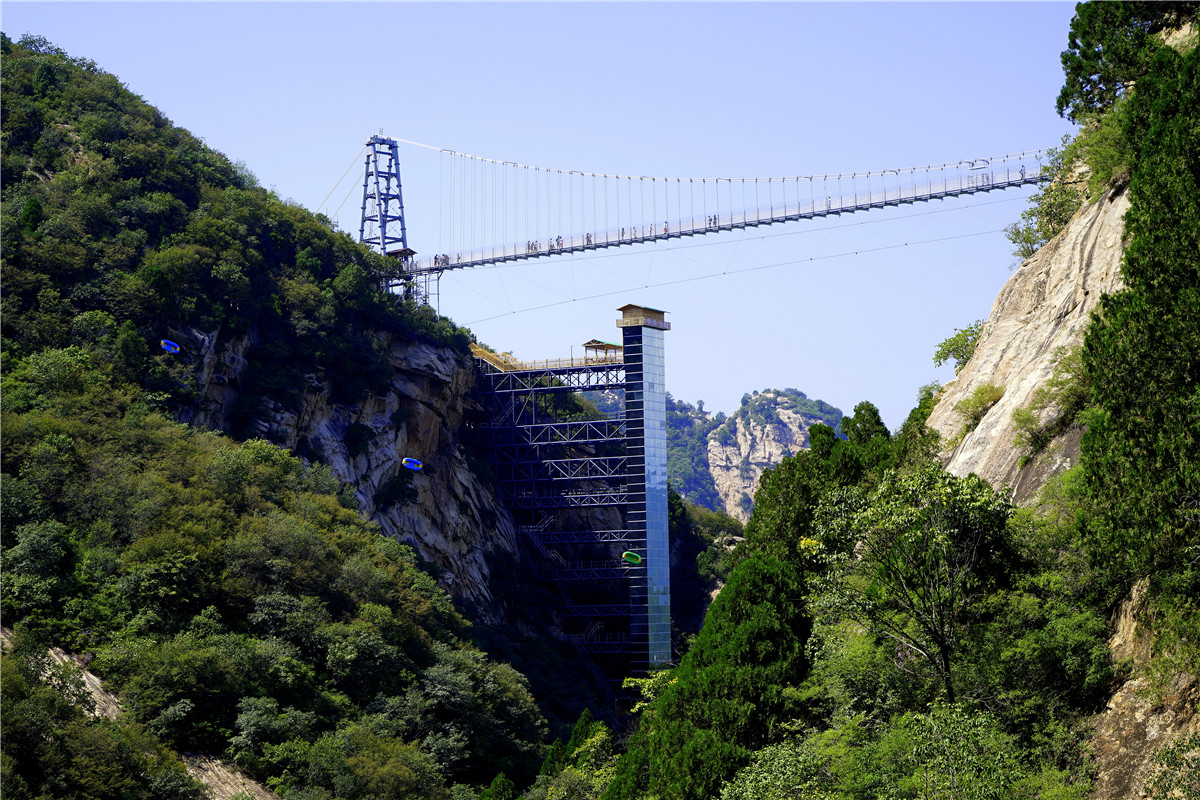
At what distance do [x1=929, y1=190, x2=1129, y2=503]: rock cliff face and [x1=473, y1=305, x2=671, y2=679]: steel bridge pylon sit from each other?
145 feet

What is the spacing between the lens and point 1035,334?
1144 inches

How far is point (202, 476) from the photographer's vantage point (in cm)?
5112

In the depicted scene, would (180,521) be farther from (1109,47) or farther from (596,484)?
(596,484)

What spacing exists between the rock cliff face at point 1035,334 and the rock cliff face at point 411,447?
1666 inches

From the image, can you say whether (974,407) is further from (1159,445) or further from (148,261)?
(148,261)

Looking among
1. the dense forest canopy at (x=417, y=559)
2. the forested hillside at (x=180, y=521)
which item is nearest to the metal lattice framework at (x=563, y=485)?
the dense forest canopy at (x=417, y=559)

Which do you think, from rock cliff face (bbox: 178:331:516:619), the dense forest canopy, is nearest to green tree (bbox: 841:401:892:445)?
the dense forest canopy

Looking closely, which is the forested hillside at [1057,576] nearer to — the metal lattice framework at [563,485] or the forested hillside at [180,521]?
the forested hillside at [180,521]

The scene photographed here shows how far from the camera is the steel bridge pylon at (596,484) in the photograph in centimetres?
7569

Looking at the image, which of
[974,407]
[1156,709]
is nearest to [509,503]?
[974,407]

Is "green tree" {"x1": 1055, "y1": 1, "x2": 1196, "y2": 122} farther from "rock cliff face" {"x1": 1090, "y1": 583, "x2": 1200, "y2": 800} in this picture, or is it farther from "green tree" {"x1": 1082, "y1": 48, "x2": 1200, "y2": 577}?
"rock cliff face" {"x1": 1090, "y1": 583, "x2": 1200, "y2": 800}

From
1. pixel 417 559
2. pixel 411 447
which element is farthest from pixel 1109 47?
pixel 411 447

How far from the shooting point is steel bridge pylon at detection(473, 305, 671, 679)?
75688 millimetres

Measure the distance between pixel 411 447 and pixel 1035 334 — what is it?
168 ft
